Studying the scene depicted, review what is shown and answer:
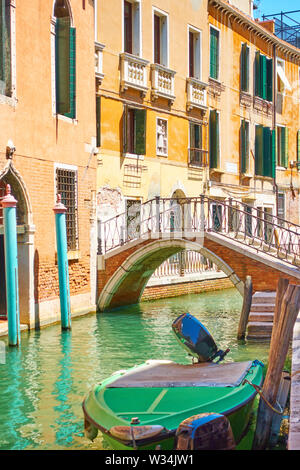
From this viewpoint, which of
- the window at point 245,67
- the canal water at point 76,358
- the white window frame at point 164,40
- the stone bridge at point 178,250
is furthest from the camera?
the window at point 245,67

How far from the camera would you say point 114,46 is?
13500mm

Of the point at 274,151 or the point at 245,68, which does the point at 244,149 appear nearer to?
the point at 274,151

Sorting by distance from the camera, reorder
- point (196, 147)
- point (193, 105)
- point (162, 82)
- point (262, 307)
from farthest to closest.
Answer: point (196, 147)
point (193, 105)
point (162, 82)
point (262, 307)

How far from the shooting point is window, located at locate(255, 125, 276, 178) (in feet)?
64.3

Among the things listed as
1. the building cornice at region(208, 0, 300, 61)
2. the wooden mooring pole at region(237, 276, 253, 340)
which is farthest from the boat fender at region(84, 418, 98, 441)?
the building cornice at region(208, 0, 300, 61)

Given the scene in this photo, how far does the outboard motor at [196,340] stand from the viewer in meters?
7.19

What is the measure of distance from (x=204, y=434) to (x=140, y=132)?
10388mm

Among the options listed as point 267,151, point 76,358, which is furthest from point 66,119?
point 267,151

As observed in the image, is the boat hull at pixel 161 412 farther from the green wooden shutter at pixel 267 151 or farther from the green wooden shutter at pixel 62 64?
the green wooden shutter at pixel 267 151

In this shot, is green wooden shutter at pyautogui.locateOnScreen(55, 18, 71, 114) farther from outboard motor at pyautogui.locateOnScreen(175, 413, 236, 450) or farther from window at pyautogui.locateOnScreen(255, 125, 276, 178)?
window at pyautogui.locateOnScreen(255, 125, 276, 178)

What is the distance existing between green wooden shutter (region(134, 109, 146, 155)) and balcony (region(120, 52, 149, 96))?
1.41ft

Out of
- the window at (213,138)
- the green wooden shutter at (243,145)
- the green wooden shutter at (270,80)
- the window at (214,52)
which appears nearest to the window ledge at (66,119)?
the window at (213,138)

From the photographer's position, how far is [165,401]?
553cm

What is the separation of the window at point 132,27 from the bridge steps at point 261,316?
6166 mm
